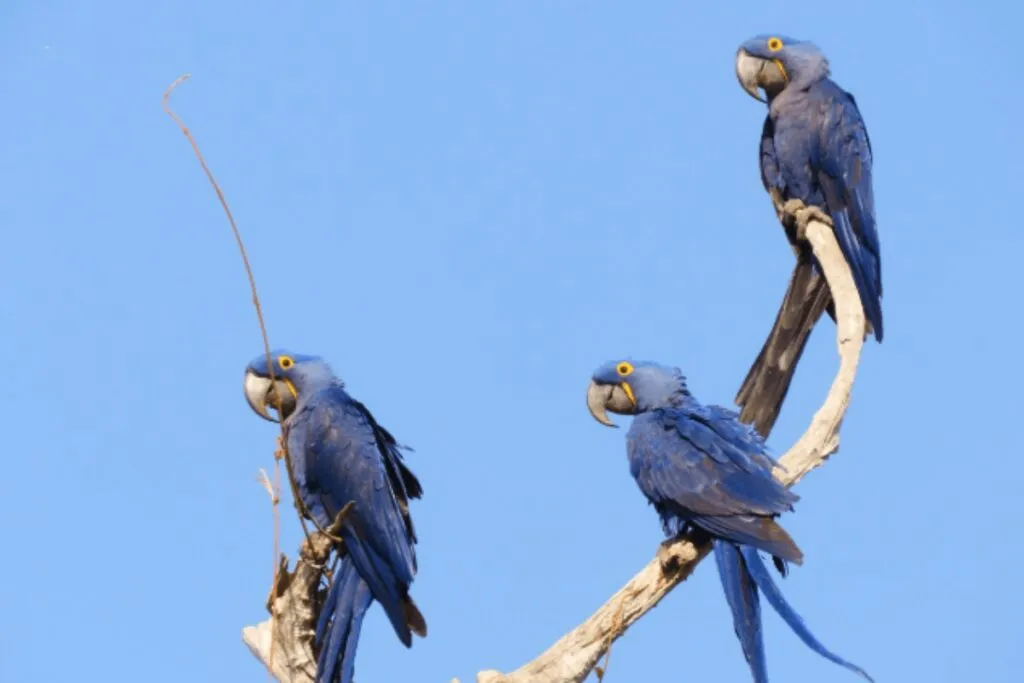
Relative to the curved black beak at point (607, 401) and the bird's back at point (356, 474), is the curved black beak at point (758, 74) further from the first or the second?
the bird's back at point (356, 474)

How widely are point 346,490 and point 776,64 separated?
2.88m

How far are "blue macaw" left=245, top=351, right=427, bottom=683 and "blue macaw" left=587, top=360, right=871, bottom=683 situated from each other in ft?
2.78

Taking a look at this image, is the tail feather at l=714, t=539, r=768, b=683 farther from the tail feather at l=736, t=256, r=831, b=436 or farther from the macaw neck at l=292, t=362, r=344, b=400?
the macaw neck at l=292, t=362, r=344, b=400

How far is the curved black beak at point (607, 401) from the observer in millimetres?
5512

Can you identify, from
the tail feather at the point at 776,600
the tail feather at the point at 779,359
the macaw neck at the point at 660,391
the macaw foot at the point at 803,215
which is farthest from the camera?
the macaw foot at the point at 803,215

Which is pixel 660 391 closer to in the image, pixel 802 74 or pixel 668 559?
pixel 668 559

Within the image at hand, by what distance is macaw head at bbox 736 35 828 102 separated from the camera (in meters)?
6.52

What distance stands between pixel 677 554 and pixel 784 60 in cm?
277

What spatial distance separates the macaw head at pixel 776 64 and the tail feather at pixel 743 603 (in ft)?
8.63

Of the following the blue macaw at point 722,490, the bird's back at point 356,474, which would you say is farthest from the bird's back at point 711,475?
the bird's back at point 356,474

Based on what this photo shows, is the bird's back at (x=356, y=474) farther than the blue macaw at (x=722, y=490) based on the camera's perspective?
Yes

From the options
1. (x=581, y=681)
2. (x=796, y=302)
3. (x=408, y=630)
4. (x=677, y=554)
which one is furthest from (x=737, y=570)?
(x=796, y=302)

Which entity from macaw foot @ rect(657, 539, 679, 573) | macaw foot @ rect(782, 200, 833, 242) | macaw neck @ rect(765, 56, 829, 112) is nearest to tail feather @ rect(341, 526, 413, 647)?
macaw foot @ rect(657, 539, 679, 573)

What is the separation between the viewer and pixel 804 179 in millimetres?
6242
